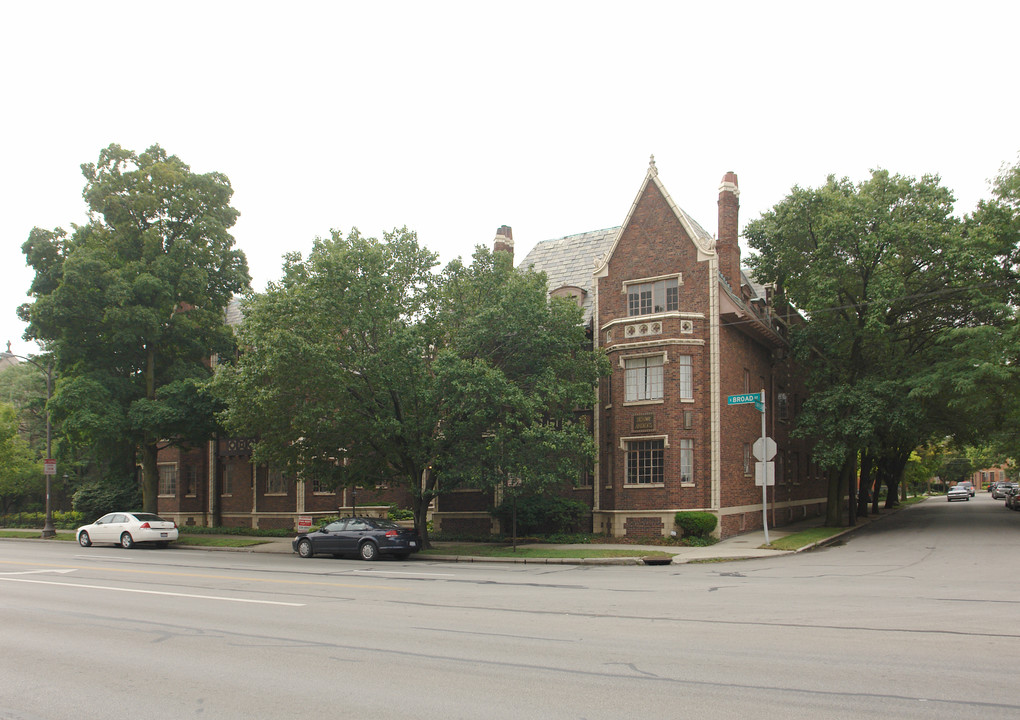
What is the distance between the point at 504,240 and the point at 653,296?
827 centimetres

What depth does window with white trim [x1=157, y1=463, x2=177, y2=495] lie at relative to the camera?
4159 cm

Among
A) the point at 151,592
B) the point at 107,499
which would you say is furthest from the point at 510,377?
the point at 107,499

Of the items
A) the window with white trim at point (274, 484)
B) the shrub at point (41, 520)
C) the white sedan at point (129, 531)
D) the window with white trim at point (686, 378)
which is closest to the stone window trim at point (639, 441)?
the window with white trim at point (686, 378)

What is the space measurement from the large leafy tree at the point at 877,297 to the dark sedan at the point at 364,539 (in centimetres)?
1670

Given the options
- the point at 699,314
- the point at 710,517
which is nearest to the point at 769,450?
the point at 710,517

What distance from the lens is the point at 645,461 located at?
89.4ft

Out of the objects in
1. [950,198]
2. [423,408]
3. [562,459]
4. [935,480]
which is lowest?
[935,480]

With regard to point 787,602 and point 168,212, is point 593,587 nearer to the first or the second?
point 787,602

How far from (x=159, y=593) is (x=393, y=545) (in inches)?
358

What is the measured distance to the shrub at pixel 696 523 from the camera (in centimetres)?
2553

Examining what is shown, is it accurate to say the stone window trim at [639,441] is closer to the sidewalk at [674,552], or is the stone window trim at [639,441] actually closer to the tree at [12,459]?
the sidewalk at [674,552]

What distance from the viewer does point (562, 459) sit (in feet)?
78.2

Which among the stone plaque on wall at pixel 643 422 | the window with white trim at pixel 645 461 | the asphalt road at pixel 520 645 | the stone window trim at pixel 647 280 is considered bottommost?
the asphalt road at pixel 520 645

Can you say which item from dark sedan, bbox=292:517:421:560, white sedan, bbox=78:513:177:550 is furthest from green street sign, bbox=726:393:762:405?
white sedan, bbox=78:513:177:550
